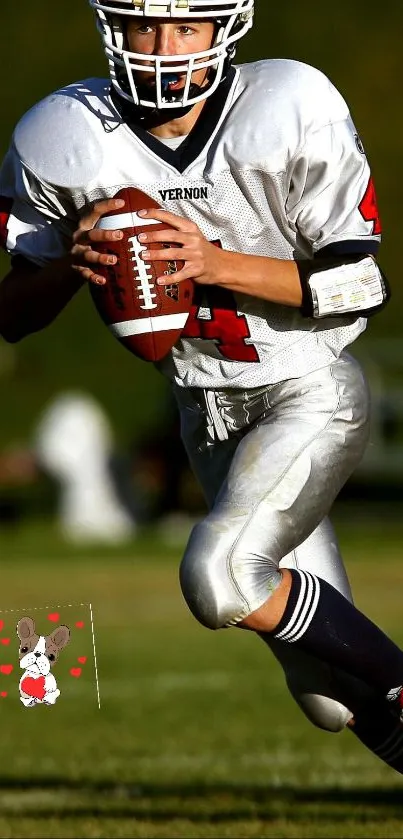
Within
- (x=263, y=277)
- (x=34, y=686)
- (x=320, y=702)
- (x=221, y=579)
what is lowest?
(x=320, y=702)

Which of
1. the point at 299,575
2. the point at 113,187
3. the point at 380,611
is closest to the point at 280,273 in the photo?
the point at 113,187

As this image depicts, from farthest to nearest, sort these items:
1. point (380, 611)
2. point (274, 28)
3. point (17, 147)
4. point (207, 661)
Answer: point (274, 28), point (380, 611), point (207, 661), point (17, 147)

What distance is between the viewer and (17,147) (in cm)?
329

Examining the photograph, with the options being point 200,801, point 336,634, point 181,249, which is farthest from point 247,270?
point 200,801

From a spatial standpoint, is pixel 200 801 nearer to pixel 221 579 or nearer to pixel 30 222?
pixel 221 579

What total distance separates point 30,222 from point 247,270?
1.82 feet

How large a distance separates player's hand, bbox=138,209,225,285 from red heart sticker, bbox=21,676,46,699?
0.84 meters

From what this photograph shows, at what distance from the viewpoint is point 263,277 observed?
3121 millimetres

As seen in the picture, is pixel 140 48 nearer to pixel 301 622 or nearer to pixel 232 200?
pixel 232 200

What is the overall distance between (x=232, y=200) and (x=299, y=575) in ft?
2.52

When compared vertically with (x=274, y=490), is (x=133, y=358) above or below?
below

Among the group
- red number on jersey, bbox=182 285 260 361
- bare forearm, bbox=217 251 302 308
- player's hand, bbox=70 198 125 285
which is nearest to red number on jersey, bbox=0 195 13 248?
player's hand, bbox=70 198 125 285

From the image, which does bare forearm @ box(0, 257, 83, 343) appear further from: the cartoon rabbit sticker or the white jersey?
the cartoon rabbit sticker

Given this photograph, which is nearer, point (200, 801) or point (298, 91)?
point (298, 91)
